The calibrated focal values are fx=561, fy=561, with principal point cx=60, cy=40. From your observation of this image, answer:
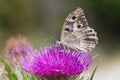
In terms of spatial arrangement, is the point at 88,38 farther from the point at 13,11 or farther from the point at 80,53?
the point at 13,11

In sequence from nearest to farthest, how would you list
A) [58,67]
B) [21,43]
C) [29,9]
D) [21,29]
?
A: [58,67] < [21,43] < [21,29] < [29,9]

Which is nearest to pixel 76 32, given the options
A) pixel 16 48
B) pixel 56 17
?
pixel 16 48

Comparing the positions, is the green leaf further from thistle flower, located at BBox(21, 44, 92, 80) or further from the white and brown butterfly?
the white and brown butterfly

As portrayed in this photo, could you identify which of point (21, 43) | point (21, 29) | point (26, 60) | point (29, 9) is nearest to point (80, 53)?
point (26, 60)

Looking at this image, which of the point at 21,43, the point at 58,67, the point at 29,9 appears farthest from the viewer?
the point at 29,9

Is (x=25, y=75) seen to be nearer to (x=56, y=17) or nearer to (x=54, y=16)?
(x=56, y=17)

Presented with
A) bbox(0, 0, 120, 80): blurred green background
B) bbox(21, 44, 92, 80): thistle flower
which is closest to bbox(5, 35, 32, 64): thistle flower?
bbox(21, 44, 92, 80): thistle flower
